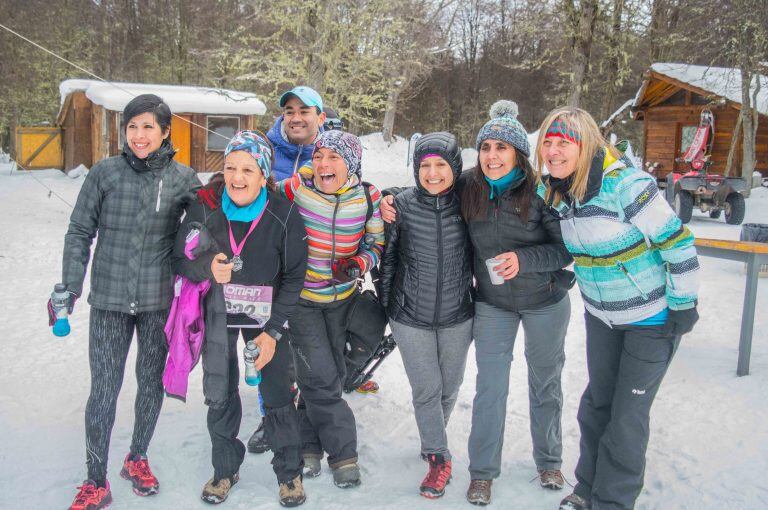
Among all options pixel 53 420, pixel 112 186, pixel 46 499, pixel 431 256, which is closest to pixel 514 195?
pixel 431 256

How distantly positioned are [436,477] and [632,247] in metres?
1.50

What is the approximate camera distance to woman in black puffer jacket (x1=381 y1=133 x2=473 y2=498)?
10.5ft

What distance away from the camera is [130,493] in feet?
10.2

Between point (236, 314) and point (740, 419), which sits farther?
point (740, 419)

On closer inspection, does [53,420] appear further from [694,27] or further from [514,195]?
[694,27]

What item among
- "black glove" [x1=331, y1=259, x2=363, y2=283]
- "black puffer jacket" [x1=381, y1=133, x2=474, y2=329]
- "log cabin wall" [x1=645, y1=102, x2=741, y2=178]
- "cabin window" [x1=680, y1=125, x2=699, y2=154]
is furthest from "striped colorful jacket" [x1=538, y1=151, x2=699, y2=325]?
"cabin window" [x1=680, y1=125, x2=699, y2=154]

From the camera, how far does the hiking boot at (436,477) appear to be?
3189 mm

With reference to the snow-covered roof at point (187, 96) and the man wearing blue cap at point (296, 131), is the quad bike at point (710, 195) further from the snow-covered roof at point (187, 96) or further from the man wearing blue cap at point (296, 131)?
the snow-covered roof at point (187, 96)

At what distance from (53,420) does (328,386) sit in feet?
6.17

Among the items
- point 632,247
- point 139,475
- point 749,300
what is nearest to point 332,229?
point 632,247

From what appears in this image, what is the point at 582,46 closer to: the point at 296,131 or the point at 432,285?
the point at 296,131

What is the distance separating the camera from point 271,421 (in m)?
3.13

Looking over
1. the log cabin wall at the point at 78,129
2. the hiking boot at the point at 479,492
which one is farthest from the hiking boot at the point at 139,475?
the log cabin wall at the point at 78,129

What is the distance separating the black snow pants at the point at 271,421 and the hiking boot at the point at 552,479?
1.26 metres
